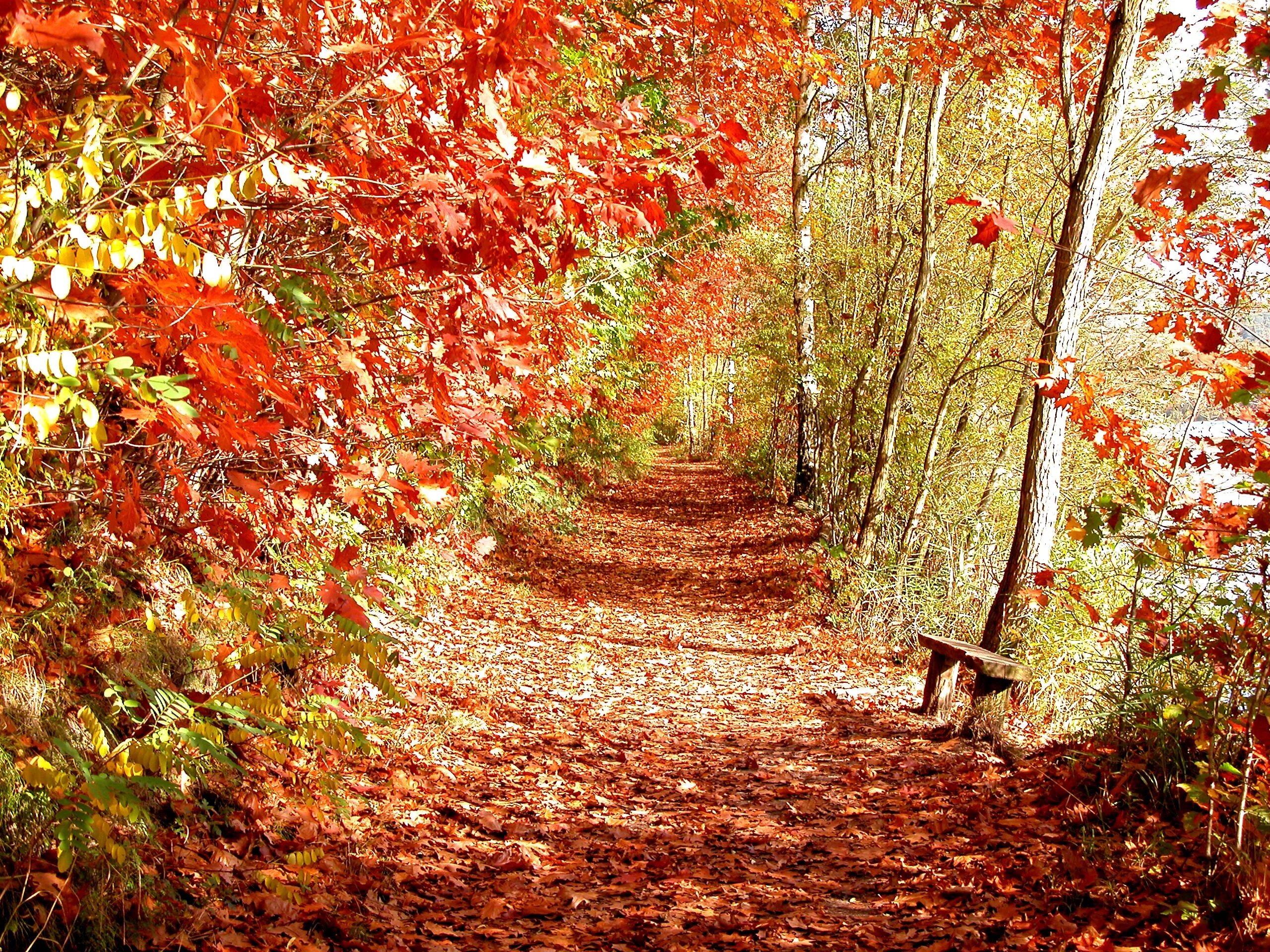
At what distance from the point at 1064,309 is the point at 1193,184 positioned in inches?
126

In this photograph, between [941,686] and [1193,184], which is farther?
[941,686]

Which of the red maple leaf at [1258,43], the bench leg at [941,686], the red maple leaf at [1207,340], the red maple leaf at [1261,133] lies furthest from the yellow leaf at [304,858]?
the bench leg at [941,686]

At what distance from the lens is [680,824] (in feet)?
17.3

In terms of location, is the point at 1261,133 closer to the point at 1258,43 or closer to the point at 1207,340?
the point at 1258,43

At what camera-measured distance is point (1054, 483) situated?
251 inches

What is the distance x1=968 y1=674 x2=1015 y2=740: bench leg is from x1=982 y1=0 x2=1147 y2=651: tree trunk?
0.44 m

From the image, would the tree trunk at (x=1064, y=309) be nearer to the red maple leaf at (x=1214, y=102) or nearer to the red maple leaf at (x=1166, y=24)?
the red maple leaf at (x=1214, y=102)

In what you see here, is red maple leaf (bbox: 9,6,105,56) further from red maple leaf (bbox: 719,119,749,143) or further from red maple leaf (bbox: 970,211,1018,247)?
red maple leaf (bbox: 970,211,1018,247)

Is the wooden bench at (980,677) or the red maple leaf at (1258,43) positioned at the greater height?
the red maple leaf at (1258,43)

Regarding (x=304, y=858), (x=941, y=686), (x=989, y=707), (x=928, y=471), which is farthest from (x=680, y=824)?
(x=928, y=471)

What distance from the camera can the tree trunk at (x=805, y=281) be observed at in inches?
562

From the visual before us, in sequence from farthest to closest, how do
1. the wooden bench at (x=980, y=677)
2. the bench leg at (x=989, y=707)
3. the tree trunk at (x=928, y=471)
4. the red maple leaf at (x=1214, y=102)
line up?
the tree trunk at (x=928, y=471), the bench leg at (x=989, y=707), the wooden bench at (x=980, y=677), the red maple leaf at (x=1214, y=102)

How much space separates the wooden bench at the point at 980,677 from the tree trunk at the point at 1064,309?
0.34 meters

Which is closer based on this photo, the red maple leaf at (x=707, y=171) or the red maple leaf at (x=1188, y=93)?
the red maple leaf at (x=1188, y=93)
